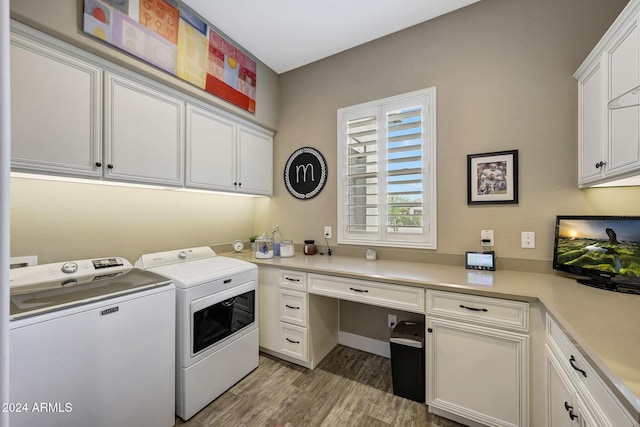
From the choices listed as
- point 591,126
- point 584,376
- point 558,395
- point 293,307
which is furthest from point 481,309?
point 293,307

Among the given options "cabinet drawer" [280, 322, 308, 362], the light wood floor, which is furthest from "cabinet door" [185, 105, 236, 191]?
the light wood floor

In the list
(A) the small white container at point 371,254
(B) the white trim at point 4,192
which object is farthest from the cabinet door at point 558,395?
(B) the white trim at point 4,192

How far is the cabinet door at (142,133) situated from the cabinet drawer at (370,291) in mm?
1407

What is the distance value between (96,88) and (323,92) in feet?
6.21

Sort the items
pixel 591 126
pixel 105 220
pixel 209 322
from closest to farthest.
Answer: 1. pixel 591 126
2. pixel 209 322
3. pixel 105 220

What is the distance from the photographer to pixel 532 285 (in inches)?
60.1

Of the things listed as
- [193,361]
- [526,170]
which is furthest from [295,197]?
[526,170]

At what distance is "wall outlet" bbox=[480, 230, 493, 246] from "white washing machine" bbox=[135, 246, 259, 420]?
1.83 metres

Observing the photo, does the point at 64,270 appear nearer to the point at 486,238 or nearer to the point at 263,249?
the point at 263,249

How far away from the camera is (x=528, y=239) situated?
1.86 metres

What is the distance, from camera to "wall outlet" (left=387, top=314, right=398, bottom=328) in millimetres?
2367

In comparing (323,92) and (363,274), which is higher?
(323,92)

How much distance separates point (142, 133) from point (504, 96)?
2661 millimetres

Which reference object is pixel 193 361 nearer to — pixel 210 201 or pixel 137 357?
pixel 137 357
